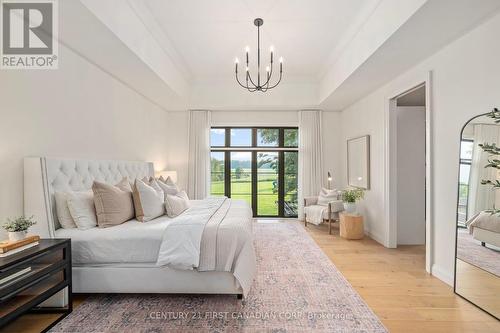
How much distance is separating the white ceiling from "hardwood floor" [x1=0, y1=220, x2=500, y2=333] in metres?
2.99

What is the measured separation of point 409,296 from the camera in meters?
2.42

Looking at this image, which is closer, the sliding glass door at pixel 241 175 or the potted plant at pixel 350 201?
the potted plant at pixel 350 201

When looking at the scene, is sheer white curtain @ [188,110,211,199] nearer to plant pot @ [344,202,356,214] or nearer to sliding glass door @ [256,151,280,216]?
sliding glass door @ [256,151,280,216]

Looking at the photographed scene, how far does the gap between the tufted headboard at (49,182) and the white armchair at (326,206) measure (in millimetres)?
3642

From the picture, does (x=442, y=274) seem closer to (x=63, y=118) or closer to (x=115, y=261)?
(x=115, y=261)

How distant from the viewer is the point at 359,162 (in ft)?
15.7

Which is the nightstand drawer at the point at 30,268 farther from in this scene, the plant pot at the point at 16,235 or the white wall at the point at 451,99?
the white wall at the point at 451,99

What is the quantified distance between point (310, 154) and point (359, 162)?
1.16 metres

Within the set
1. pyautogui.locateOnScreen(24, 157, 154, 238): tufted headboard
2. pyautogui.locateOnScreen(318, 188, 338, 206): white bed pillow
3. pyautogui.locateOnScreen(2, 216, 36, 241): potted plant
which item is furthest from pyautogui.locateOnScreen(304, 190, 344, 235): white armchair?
pyautogui.locateOnScreen(2, 216, 36, 241): potted plant

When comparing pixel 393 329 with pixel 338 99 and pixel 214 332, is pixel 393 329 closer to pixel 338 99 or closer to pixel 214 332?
pixel 214 332

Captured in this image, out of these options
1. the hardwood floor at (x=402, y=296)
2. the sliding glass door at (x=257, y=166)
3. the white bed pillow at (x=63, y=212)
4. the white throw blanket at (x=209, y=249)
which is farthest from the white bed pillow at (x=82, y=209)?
the sliding glass door at (x=257, y=166)

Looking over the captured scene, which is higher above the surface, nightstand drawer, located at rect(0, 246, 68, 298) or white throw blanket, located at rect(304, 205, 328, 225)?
nightstand drawer, located at rect(0, 246, 68, 298)

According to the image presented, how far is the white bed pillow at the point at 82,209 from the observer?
2402 mm

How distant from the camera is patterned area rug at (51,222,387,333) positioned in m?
1.96
